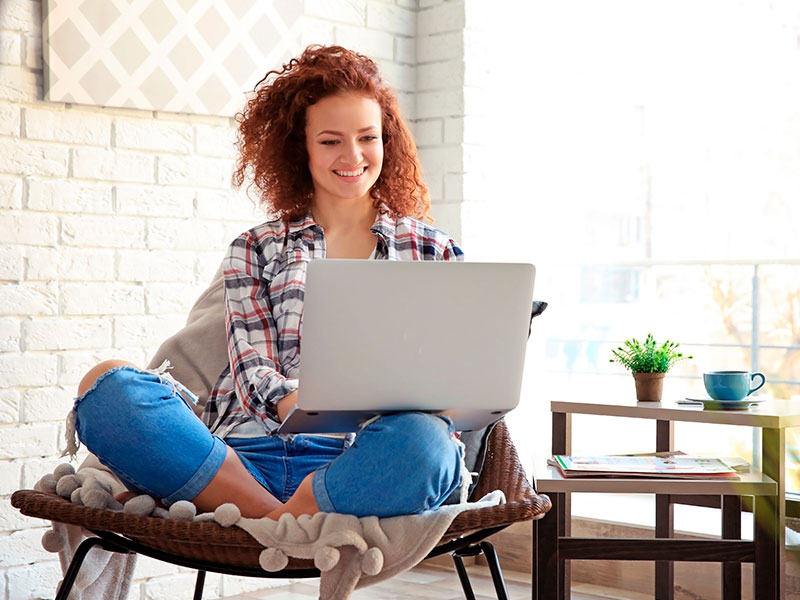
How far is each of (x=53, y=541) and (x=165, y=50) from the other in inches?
56.7

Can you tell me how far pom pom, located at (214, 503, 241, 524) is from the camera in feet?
5.04

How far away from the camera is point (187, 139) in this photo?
2852 mm

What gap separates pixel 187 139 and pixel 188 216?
0.66 feet

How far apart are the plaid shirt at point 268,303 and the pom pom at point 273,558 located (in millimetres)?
310

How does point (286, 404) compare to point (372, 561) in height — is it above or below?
above

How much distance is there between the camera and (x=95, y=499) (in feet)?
5.46

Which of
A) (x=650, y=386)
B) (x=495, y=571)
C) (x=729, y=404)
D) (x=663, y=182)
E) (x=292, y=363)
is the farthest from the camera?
(x=663, y=182)

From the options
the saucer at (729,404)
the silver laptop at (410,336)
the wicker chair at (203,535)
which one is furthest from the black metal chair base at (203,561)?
the saucer at (729,404)

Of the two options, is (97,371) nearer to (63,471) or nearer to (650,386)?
(63,471)

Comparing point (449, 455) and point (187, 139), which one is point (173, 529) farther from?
point (187, 139)

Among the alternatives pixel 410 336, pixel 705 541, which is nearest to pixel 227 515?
pixel 410 336

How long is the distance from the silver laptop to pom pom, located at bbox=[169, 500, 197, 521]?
0.63 ft

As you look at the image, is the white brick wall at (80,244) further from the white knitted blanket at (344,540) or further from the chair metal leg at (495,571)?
the chair metal leg at (495,571)

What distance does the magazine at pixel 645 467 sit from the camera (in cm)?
214
